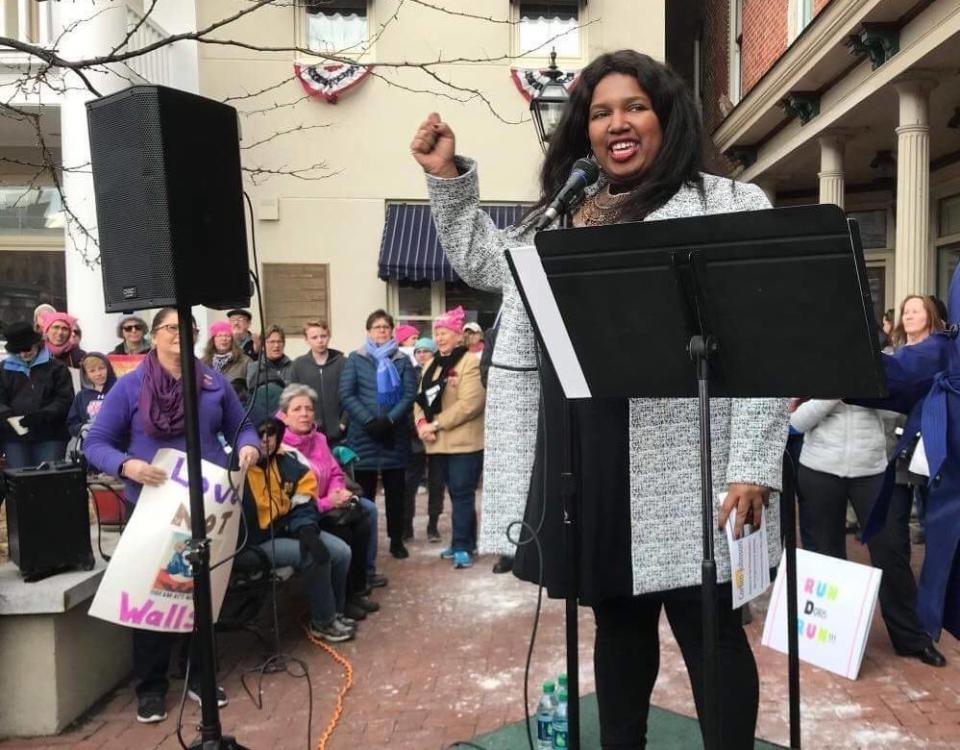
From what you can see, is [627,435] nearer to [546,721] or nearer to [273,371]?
[546,721]

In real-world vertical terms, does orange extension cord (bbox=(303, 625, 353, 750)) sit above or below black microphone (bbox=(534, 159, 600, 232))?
below

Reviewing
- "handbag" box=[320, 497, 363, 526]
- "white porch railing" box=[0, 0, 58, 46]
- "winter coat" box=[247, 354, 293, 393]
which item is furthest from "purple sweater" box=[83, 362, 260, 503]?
"white porch railing" box=[0, 0, 58, 46]

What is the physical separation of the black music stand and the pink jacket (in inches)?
126

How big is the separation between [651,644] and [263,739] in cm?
202

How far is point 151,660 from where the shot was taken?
150 inches

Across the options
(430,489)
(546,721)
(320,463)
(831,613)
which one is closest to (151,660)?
(320,463)

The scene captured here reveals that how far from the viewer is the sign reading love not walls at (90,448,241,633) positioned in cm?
347

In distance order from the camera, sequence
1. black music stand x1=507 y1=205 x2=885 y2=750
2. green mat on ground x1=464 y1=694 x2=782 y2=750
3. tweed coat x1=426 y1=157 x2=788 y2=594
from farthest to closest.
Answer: green mat on ground x1=464 y1=694 x2=782 y2=750 → tweed coat x1=426 y1=157 x2=788 y2=594 → black music stand x1=507 y1=205 x2=885 y2=750

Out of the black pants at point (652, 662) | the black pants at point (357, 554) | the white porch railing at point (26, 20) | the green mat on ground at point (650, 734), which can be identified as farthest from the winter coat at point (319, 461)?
the white porch railing at point (26, 20)

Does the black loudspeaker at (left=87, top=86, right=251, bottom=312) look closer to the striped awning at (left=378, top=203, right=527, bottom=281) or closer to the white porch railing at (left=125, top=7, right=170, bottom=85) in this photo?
the white porch railing at (left=125, top=7, right=170, bottom=85)

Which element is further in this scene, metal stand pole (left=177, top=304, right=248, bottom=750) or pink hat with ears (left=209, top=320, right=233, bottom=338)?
pink hat with ears (left=209, top=320, right=233, bottom=338)

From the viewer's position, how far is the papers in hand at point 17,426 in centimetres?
635

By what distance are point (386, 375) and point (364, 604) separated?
→ 2003 millimetres

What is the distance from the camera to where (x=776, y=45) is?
11109 mm
